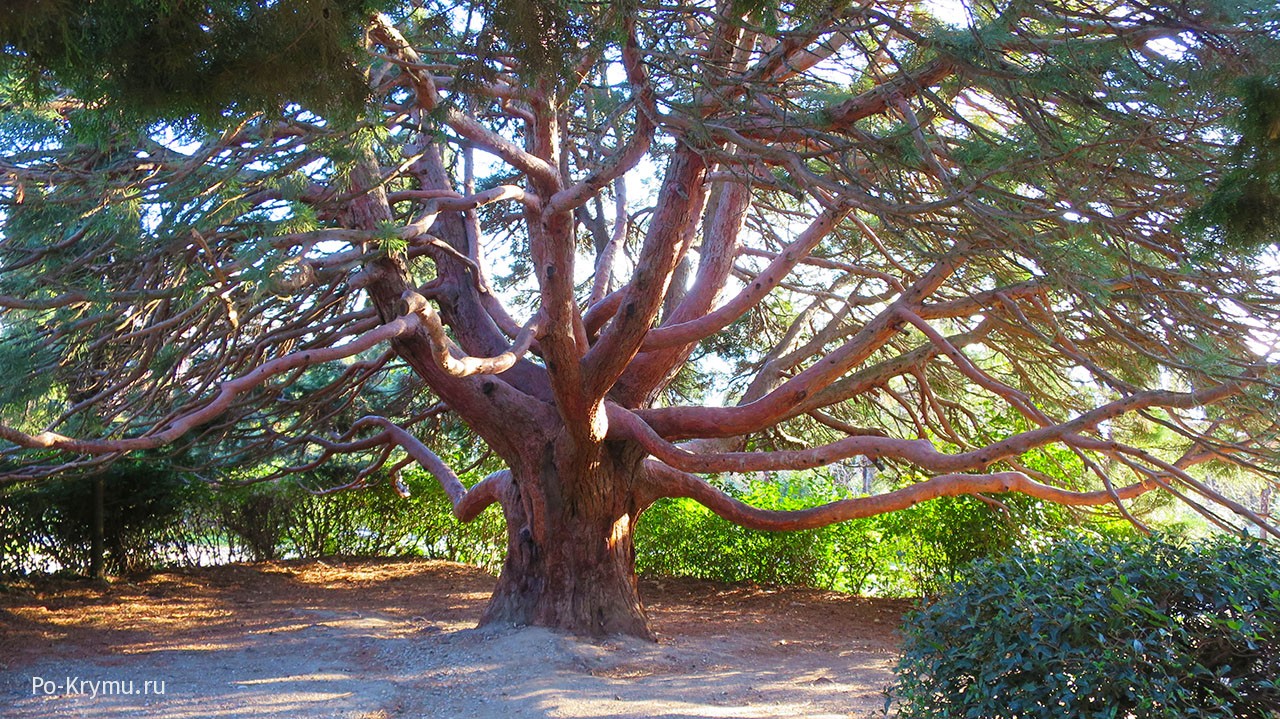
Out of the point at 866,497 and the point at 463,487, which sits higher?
the point at 463,487

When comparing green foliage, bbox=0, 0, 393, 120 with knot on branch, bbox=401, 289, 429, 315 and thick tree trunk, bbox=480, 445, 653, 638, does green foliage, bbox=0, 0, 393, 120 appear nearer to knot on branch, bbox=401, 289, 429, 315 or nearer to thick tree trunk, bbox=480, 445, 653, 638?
knot on branch, bbox=401, 289, 429, 315

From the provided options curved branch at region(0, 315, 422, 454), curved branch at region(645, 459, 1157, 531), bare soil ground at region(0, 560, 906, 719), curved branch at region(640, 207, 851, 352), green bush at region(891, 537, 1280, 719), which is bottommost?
bare soil ground at region(0, 560, 906, 719)

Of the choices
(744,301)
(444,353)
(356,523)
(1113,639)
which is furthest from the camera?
(356,523)

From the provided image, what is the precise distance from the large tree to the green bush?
1.11 metres

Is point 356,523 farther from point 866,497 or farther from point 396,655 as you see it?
point 866,497

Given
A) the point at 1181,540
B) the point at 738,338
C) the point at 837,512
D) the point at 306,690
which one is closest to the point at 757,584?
the point at 738,338

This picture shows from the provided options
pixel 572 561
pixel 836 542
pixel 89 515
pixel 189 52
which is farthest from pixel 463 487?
pixel 189 52

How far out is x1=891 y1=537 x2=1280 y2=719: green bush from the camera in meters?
3.19

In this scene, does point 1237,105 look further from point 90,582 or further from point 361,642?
point 90,582

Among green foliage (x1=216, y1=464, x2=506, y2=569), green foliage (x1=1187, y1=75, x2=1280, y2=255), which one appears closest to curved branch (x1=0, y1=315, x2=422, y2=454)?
green foliage (x1=1187, y1=75, x2=1280, y2=255)

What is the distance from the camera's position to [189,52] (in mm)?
3035

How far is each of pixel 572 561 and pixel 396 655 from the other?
1479 millimetres

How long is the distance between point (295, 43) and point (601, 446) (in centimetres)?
439

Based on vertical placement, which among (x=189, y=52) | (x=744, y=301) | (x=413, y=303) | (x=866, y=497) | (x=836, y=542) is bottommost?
(x=836, y=542)
